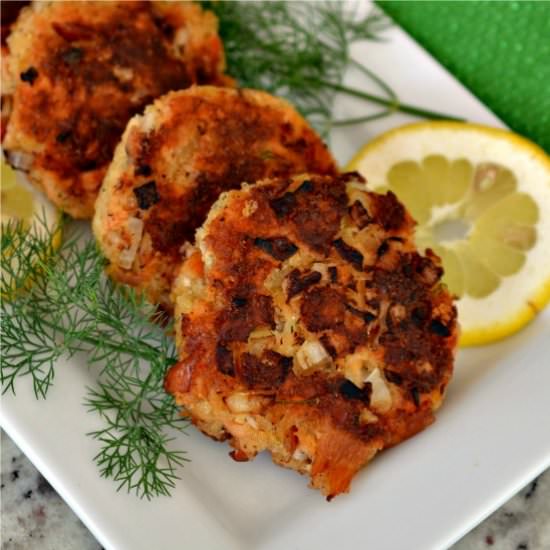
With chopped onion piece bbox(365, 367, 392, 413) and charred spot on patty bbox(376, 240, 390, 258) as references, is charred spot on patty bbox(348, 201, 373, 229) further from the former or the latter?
chopped onion piece bbox(365, 367, 392, 413)

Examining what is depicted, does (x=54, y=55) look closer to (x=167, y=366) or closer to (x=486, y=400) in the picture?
(x=167, y=366)

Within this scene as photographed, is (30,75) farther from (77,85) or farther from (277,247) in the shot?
(277,247)

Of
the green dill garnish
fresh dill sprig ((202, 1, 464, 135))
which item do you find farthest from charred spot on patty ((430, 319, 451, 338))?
fresh dill sprig ((202, 1, 464, 135))

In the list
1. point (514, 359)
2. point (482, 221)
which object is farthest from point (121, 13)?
point (514, 359)

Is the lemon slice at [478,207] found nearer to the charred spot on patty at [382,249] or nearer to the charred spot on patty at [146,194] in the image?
the charred spot on patty at [382,249]

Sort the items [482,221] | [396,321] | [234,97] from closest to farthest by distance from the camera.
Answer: [396,321] → [234,97] → [482,221]

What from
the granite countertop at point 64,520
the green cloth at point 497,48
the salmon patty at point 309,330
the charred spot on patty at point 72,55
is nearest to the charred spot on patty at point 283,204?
the salmon patty at point 309,330

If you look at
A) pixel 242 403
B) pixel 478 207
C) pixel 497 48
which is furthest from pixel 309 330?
pixel 497 48
